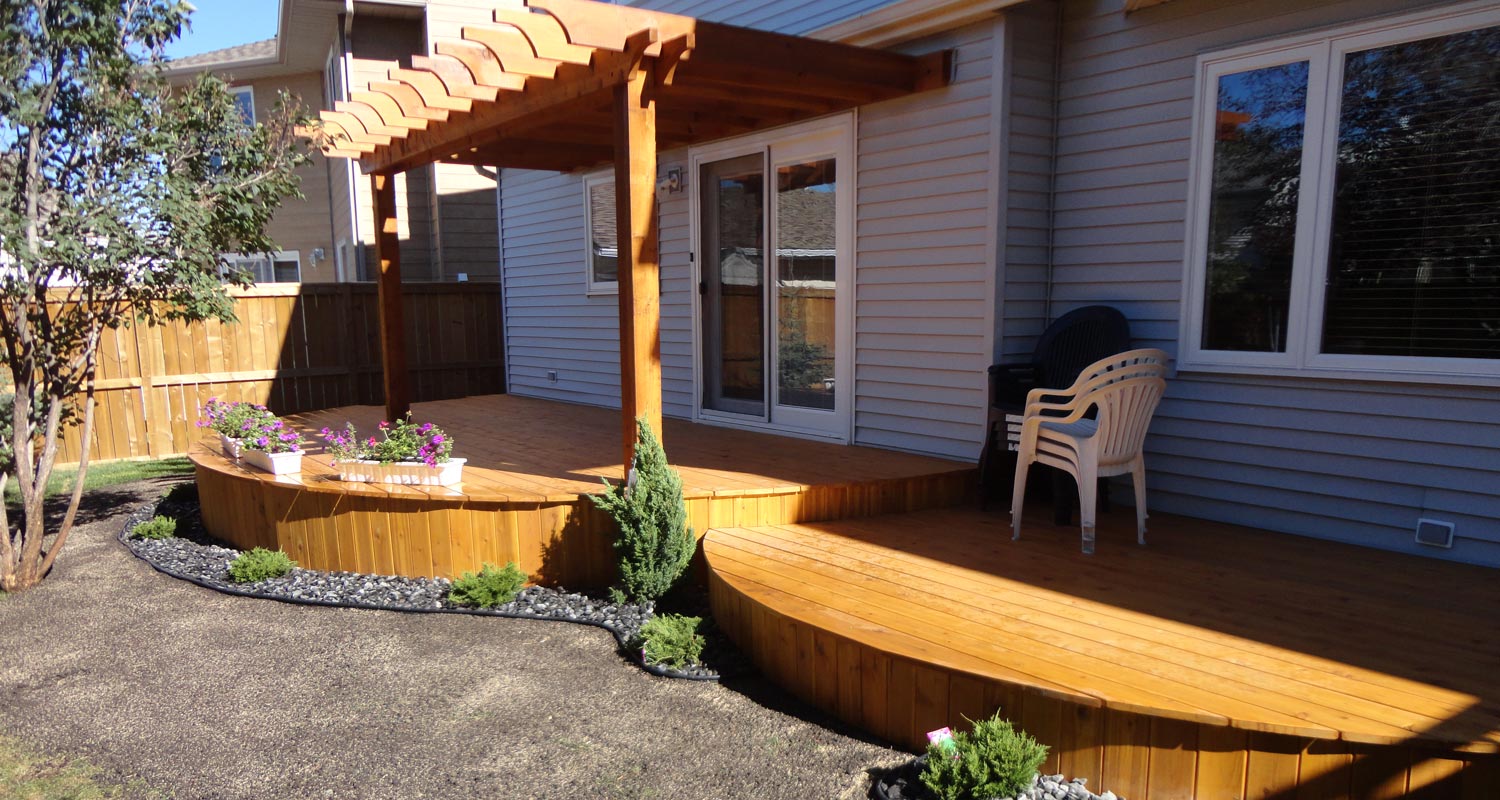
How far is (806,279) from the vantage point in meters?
5.48

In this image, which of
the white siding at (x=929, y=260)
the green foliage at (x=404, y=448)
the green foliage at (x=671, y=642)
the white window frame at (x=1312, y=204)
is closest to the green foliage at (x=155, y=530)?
the green foliage at (x=404, y=448)

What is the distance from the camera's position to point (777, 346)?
5.72m

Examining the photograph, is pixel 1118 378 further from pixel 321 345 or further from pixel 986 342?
pixel 321 345

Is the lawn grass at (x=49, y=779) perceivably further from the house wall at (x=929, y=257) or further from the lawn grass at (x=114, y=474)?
the lawn grass at (x=114, y=474)

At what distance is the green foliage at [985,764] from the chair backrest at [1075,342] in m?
2.39

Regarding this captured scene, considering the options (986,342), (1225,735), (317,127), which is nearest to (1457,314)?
(986,342)

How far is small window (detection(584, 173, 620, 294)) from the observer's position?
7.42 meters

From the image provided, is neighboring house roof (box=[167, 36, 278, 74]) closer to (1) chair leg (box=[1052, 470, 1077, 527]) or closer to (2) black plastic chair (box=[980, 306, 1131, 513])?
(2) black plastic chair (box=[980, 306, 1131, 513])

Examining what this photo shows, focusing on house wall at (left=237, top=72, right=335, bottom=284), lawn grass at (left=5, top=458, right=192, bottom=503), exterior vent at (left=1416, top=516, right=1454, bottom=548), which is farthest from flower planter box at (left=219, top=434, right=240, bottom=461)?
house wall at (left=237, top=72, right=335, bottom=284)

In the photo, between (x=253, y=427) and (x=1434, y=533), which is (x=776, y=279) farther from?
(x=1434, y=533)

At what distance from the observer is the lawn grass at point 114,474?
6.82 meters

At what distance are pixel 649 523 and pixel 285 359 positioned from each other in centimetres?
661

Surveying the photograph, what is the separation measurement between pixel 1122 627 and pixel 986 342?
2.03 metres

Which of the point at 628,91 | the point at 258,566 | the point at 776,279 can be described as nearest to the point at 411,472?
the point at 258,566
